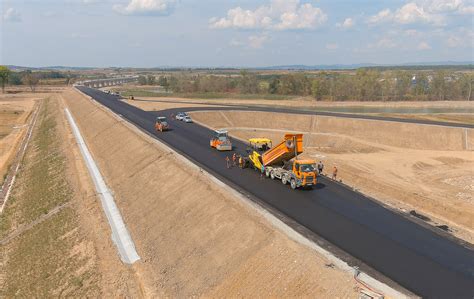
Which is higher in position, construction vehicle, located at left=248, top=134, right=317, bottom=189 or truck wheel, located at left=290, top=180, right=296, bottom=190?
construction vehicle, located at left=248, top=134, right=317, bottom=189

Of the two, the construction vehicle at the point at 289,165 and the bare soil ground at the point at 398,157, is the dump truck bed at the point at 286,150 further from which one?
the bare soil ground at the point at 398,157

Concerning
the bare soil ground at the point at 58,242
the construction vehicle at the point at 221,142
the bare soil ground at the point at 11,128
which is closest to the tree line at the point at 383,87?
the bare soil ground at the point at 11,128

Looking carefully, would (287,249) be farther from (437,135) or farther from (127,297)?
(437,135)

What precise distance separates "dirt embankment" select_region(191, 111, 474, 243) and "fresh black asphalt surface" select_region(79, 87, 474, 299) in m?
2.97

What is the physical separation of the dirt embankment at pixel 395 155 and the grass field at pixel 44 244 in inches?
800

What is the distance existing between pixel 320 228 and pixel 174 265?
8.10 metres

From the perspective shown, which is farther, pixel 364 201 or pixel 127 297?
pixel 364 201

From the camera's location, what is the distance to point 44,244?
87.2ft

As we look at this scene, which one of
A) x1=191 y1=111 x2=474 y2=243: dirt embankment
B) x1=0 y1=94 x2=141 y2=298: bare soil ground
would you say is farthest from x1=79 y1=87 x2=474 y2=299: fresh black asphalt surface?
x1=0 y1=94 x2=141 y2=298: bare soil ground

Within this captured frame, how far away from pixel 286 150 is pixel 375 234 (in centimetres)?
976

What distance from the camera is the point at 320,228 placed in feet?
69.7

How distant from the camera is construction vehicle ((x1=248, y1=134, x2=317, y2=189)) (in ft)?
89.5

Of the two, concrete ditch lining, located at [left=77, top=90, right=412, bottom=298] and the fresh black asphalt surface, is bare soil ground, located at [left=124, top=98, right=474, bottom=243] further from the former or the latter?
concrete ditch lining, located at [left=77, top=90, right=412, bottom=298]

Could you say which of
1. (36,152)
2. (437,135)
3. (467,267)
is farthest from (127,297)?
(437,135)
